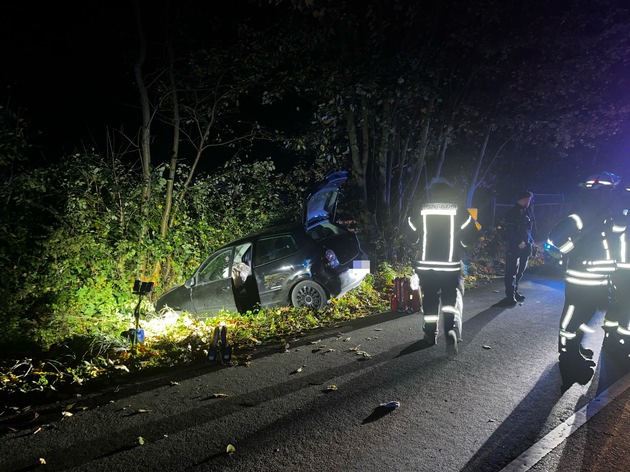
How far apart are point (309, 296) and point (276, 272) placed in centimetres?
74

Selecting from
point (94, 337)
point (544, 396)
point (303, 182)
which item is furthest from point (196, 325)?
point (303, 182)

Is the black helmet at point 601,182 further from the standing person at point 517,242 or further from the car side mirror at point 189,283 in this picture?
the car side mirror at point 189,283

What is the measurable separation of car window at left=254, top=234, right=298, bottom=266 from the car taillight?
563 mm

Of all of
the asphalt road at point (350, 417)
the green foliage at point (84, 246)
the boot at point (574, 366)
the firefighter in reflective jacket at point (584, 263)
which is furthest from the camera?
the green foliage at point (84, 246)

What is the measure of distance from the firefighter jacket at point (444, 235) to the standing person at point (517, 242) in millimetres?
3253

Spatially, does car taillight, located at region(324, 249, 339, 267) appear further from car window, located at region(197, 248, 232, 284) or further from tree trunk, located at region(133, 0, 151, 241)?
tree trunk, located at region(133, 0, 151, 241)

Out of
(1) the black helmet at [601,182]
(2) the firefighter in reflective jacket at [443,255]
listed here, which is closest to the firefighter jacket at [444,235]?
(2) the firefighter in reflective jacket at [443,255]

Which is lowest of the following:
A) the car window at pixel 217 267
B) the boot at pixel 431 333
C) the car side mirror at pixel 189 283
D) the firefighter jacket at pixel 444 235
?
the boot at pixel 431 333

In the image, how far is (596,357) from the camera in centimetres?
521

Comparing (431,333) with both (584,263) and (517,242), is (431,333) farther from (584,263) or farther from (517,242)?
(517,242)

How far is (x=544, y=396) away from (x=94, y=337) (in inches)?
218

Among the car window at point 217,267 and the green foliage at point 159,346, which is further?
the car window at point 217,267

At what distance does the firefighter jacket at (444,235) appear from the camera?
5574 mm

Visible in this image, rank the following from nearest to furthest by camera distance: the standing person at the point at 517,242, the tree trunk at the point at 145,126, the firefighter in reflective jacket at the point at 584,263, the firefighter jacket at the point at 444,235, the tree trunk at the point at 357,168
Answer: the firefighter in reflective jacket at the point at 584,263
the firefighter jacket at the point at 444,235
the tree trunk at the point at 145,126
the standing person at the point at 517,242
the tree trunk at the point at 357,168
